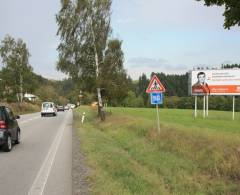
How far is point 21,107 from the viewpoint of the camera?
78.2 metres

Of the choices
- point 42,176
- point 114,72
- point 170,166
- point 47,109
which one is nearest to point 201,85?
point 114,72

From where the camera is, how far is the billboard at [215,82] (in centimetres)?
4203

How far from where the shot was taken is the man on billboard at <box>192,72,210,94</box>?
4312cm

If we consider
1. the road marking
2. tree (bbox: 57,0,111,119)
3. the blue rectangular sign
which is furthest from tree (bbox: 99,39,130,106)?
the road marking

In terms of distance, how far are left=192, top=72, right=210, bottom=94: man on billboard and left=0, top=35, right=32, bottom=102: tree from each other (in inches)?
1522

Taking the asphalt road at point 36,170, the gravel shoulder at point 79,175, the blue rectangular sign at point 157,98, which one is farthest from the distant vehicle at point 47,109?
the gravel shoulder at point 79,175

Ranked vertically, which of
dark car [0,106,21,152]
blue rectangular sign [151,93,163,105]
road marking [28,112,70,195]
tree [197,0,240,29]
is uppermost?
tree [197,0,240,29]

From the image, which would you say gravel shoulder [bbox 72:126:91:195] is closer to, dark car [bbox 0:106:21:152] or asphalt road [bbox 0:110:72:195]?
asphalt road [bbox 0:110:72:195]

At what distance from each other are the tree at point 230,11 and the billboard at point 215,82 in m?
34.9

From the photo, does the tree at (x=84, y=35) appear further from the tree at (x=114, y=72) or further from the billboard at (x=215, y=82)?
the billboard at (x=215, y=82)

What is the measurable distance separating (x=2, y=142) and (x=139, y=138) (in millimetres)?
6462

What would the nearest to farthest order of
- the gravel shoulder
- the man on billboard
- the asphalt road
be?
the gravel shoulder
the asphalt road
the man on billboard

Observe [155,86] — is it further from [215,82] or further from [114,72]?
[215,82]

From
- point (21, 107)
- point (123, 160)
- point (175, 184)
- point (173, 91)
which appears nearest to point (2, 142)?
point (123, 160)
